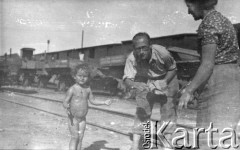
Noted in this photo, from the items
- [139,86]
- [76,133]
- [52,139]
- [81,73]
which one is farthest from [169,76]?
[52,139]

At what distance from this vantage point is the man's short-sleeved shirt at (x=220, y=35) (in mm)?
1870

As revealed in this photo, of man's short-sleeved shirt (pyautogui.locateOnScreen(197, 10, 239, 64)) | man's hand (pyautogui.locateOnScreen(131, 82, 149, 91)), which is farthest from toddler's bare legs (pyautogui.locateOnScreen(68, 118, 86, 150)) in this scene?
man's short-sleeved shirt (pyautogui.locateOnScreen(197, 10, 239, 64))

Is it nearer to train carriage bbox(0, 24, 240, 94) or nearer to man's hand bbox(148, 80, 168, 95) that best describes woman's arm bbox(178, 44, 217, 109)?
man's hand bbox(148, 80, 168, 95)

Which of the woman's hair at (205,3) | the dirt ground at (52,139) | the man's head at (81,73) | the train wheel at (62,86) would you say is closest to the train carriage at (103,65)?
the train wheel at (62,86)

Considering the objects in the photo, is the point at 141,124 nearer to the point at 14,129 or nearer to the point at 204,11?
the point at 204,11

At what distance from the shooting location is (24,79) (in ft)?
82.4

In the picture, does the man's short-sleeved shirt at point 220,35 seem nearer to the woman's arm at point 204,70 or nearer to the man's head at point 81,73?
the woman's arm at point 204,70

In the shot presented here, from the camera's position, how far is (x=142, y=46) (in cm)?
308

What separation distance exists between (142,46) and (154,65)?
0.38 metres

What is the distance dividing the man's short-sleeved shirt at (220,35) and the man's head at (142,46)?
3.76 feet

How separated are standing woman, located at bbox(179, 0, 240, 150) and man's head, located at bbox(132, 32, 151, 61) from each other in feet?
3.69

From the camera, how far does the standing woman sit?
6.04 ft

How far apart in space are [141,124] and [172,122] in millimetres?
407

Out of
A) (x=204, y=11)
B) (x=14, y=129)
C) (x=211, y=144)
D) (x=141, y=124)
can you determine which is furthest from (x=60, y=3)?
(x=211, y=144)
